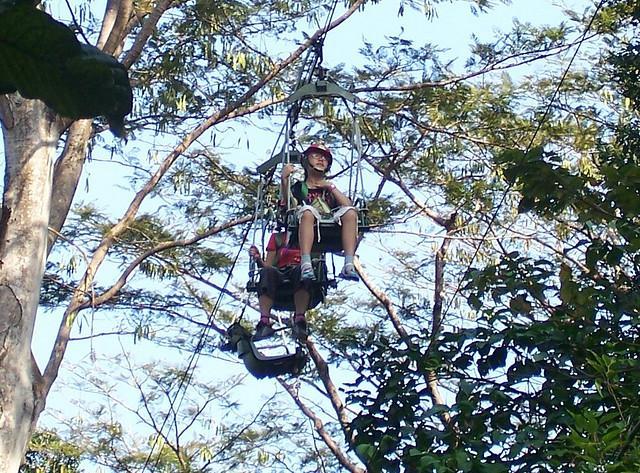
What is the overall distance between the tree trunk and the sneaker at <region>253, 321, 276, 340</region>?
117 cm

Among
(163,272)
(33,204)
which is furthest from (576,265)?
(33,204)

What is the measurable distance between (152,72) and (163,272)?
1522mm

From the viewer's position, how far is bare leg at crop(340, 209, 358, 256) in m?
5.83

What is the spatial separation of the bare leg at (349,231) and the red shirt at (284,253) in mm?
305

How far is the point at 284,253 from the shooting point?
20.2 feet

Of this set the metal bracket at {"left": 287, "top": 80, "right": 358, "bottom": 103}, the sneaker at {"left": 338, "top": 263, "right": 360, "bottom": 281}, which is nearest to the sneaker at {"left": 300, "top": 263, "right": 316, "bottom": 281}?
the sneaker at {"left": 338, "top": 263, "right": 360, "bottom": 281}

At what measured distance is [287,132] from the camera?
5996 millimetres

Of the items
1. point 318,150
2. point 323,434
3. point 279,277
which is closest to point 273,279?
point 279,277

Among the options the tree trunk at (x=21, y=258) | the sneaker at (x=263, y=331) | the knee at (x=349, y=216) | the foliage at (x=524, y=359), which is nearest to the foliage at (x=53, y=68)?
the foliage at (x=524, y=359)

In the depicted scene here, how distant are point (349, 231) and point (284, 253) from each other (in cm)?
45

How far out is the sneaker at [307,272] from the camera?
228 inches

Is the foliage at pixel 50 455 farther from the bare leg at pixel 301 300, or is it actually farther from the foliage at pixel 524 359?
the foliage at pixel 524 359

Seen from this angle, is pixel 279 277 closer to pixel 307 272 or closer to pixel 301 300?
pixel 301 300

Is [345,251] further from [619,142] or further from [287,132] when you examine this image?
[619,142]
